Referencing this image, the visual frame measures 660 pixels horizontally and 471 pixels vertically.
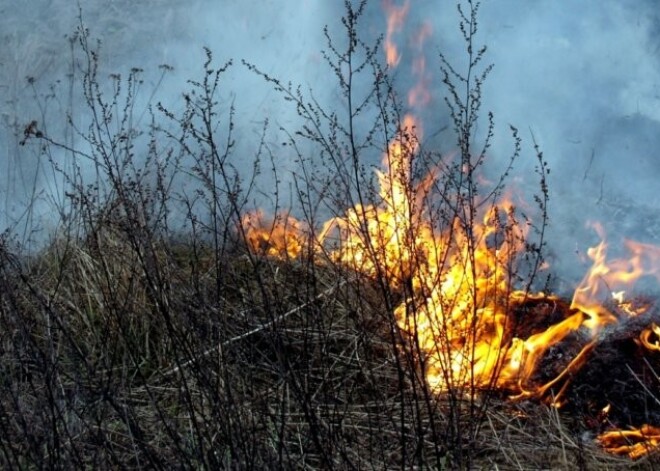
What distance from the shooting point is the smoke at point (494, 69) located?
6156mm

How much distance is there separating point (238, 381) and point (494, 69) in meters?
3.62

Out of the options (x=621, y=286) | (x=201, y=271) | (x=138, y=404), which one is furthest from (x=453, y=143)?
(x=138, y=404)

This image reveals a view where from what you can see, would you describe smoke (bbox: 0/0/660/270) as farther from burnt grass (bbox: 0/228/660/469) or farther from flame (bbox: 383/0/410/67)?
burnt grass (bbox: 0/228/660/469)

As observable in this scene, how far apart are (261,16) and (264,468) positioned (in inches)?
209

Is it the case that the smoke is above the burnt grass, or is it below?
above

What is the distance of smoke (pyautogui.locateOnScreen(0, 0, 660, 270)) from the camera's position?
6.16 m

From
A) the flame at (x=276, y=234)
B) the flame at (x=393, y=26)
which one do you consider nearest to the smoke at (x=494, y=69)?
the flame at (x=393, y=26)

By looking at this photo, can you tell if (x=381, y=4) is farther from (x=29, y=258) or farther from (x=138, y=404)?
(x=138, y=404)

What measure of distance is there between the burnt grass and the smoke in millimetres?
1352

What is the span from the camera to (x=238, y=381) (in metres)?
4.38

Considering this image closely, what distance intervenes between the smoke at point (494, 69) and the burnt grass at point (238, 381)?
135 centimetres

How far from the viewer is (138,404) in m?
4.85

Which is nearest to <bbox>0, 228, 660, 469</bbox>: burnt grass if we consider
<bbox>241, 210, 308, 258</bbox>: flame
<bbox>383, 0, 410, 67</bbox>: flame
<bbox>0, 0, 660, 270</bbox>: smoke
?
<bbox>241, 210, 308, 258</bbox>: flame

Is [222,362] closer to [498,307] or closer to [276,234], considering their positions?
[498,307]
